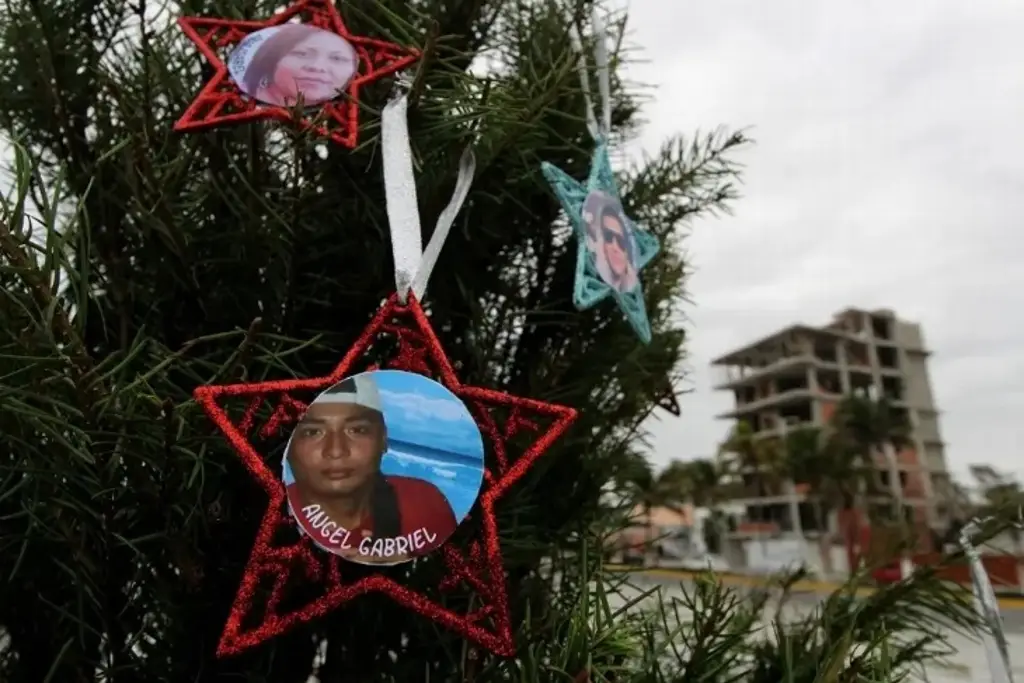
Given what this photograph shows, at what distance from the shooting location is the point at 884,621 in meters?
0.43

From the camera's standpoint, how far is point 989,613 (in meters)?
0.43

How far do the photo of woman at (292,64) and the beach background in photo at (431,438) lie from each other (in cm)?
16

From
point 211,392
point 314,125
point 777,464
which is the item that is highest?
point 777,464

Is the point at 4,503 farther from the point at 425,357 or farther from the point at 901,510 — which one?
the point at 901,510

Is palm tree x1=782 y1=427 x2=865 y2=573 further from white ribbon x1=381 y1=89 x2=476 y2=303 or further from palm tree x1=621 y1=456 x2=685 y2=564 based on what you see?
white ribbon x1=381 y1=89 x2=476 y2=303

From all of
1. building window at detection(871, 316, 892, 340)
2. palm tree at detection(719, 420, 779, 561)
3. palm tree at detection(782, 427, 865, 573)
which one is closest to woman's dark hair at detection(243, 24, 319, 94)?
palm tree at detection(719, 420, 779, 561)

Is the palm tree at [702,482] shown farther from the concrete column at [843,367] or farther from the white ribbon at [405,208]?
the white ribbon at [405,208]

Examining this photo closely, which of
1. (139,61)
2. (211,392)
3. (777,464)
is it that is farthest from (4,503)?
(777,464)

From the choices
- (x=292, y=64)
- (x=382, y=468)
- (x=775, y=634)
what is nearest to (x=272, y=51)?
(x=292, y=64)

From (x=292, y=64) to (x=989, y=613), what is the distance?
1.45ft

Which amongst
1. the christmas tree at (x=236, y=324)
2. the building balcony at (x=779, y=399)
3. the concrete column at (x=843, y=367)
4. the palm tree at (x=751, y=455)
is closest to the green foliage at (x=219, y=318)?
the christmas tree at (x=236, y=324)

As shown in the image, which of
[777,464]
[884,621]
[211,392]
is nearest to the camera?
[211,392]

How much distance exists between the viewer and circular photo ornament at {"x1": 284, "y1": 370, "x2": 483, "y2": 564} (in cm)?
33

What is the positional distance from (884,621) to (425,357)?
0.87ft
